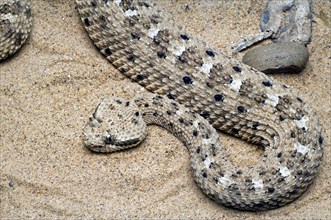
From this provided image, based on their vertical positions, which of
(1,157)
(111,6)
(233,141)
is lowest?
(1,157)

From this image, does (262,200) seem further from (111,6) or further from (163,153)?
(111,6)

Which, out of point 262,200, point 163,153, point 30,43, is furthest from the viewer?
point 30,43

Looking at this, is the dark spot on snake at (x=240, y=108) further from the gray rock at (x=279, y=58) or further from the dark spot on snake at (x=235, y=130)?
the gray rock at (x=279, y=58)

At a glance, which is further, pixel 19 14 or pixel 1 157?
pixel 19 14

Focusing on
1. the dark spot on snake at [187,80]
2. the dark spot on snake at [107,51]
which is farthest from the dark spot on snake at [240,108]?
the dark spot on snake at [107,51]

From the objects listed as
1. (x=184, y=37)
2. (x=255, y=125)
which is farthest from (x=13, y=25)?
(x=255, y=125)

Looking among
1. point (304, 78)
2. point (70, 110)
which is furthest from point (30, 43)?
point (304, 78)

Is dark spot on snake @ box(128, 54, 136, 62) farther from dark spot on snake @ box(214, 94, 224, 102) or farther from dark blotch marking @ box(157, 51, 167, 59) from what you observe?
dark spot on snake @ box(214, 94, 224, 102)

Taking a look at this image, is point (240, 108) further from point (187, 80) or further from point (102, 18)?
point (102, 18)

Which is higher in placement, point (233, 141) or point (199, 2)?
point (199, 2)
